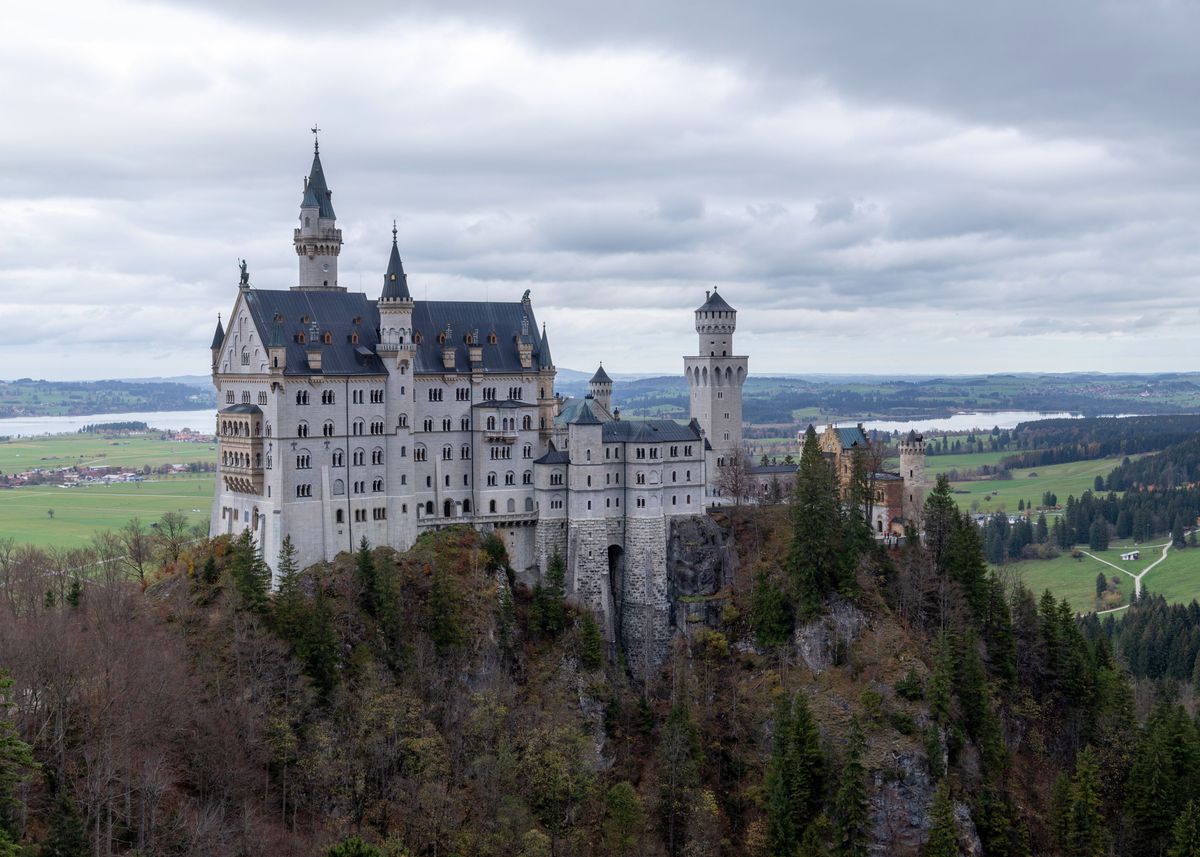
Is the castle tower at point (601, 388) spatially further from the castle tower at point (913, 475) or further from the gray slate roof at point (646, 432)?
the castle tower at point (913, 475)

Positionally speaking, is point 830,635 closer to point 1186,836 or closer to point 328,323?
point 1186,836

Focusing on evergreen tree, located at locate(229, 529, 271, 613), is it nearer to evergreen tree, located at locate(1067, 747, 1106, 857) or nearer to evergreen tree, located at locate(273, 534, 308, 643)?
evergreen tree, located at locate(273, 534, 308, 643)

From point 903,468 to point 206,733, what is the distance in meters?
64.2

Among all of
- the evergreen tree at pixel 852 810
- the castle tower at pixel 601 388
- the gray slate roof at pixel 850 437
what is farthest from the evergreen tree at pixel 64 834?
the gray slate roof at pixel 850 437

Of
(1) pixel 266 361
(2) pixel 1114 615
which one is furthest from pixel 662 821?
(2) pixel 1114 615

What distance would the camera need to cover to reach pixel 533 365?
107500mm

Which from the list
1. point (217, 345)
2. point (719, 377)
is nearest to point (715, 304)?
point (719, 377)

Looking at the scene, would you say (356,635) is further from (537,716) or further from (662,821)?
(662,821)

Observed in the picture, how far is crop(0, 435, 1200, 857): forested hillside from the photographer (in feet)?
234

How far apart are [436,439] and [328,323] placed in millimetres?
12536

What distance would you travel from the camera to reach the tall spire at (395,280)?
99125mm

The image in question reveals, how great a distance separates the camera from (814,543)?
325ft

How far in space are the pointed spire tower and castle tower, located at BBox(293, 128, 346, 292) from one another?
19.7ft

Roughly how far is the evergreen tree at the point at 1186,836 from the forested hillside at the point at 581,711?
18cm
